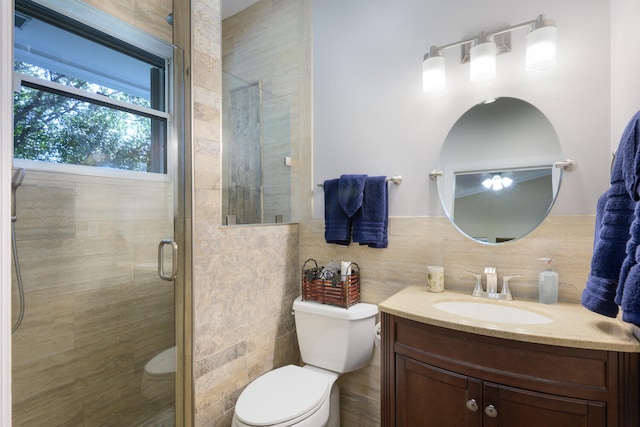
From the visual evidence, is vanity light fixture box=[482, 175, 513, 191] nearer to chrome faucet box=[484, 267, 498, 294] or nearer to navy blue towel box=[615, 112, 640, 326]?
chrome faucet box=[484, 267, 498, 294]

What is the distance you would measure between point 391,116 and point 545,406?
144 centimetres

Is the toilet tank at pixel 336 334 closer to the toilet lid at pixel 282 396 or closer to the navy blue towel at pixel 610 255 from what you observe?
the toilet lid at pixel 282 396

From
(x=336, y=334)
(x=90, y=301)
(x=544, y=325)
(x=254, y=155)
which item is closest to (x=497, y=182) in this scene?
(x=544, y=325)

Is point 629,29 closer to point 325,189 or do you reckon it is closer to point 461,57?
point 461,57

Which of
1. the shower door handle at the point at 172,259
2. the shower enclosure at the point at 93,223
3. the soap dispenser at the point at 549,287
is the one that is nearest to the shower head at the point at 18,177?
the shower enclosure at the point at 93,223

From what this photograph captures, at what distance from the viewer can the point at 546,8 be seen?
4.62ft

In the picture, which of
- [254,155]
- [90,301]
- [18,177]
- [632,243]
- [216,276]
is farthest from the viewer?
[254,155]

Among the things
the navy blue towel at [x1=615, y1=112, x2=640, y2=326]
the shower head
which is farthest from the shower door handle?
the navy blue towel at [x1=615, y1=112, x2=640, y2=326]

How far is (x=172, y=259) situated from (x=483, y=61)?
1722 mm

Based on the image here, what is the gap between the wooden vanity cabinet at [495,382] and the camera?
0.94m

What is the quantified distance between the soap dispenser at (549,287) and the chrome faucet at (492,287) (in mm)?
104

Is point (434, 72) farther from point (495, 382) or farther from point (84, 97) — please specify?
point (84, 97)

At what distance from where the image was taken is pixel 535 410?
102 centimetres

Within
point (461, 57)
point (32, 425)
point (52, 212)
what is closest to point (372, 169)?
point (461, 57)
